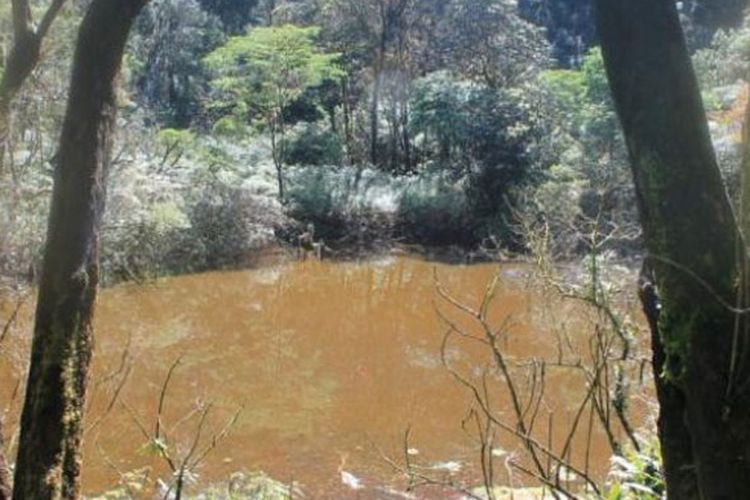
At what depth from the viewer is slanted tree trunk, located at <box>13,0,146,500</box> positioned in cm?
263

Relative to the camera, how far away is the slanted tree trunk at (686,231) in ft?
4.89

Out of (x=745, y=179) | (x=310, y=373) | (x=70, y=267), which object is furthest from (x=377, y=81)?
(x=745, y=179)

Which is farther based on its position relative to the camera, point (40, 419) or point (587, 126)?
point (587, 126)

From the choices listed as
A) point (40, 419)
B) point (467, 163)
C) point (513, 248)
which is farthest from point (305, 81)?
point (40, 419)

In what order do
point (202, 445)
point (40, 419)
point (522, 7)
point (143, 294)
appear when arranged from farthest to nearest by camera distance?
point (522, 7) < point (143, 294) < point (202, 445) < point (40, 419)

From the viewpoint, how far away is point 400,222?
19.5 metres

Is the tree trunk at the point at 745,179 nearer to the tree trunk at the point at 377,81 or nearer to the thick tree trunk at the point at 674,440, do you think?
the thick tree trunk at the point at 674,440

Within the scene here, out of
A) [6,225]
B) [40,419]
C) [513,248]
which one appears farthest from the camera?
[513,248]

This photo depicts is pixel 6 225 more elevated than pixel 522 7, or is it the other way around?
pixel 522 7

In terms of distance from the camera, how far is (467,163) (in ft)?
63.8

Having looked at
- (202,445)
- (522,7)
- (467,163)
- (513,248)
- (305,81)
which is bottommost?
(202,445)

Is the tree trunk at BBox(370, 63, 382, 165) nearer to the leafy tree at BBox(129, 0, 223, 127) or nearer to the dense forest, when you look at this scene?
the dense forest

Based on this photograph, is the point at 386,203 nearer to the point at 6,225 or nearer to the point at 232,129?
the point at 232,129

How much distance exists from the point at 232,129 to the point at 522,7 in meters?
11.7
